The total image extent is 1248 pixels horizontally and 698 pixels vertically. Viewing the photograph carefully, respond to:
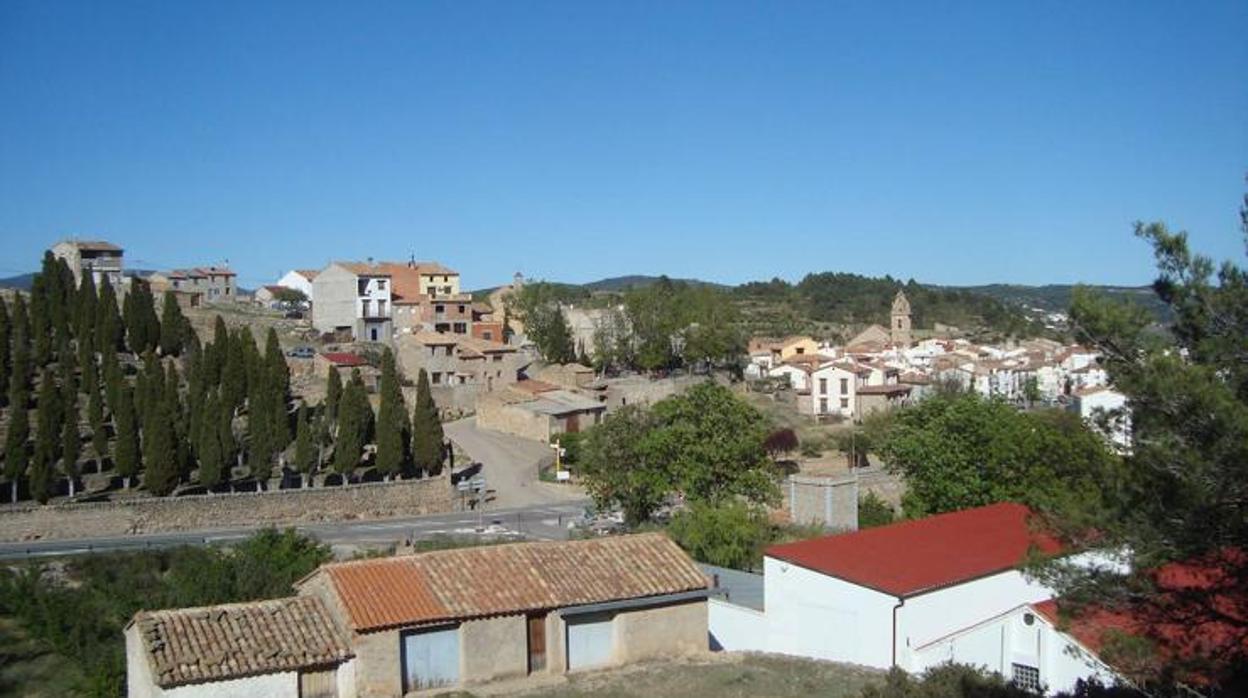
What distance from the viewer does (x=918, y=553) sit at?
23.7 metres

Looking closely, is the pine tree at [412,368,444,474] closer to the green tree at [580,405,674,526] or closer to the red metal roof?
the green tree at [580,405,674,526]

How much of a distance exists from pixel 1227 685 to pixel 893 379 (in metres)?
62.0

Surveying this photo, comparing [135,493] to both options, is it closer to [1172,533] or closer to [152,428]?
[152,428]

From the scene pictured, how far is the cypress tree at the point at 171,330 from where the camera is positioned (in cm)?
5644

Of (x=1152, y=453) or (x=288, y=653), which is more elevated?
(x=1152, y=453)

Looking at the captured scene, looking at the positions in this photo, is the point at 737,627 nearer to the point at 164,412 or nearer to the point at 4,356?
the point at 164,412

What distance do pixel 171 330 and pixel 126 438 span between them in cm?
1778

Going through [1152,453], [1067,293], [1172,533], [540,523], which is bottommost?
[540,523]

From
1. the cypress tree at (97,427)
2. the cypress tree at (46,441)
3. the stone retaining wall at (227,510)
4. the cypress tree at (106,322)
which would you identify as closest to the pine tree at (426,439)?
the stone retaining wall at (227,510)

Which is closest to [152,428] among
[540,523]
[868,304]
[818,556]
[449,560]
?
[540,523]

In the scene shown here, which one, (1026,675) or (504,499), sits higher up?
(1026,675)

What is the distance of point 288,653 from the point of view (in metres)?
17.7

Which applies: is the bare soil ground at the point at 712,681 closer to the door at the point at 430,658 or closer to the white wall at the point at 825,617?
the door at the point at 430,658

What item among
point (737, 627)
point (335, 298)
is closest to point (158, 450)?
point (737, 627)
